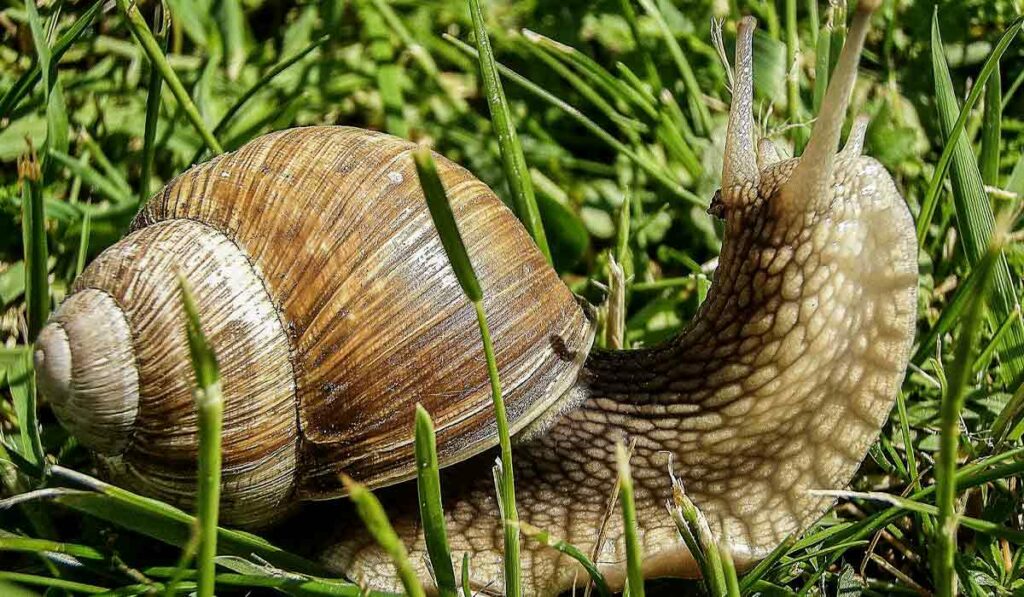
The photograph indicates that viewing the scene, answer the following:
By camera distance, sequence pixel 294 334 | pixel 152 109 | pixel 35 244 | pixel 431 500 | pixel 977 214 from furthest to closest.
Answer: pixel 152 109
pixel 977 214
pixel 35 244
pixel 294 334
pixel 431 500

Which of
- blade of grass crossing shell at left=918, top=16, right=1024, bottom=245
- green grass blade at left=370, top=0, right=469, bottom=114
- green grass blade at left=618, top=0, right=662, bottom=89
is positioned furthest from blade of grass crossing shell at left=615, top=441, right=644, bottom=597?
green grass blade at left=370, top=0, right=469, bottom=114

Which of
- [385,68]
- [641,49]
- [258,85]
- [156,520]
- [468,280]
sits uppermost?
[385,68]

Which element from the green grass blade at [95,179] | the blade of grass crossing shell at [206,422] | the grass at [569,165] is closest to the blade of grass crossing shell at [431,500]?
the grass at [569,165]

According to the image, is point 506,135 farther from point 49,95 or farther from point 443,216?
point 49,95

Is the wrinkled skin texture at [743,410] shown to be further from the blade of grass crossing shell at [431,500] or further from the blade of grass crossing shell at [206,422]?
the blade of grass crossing shell at [206,422]

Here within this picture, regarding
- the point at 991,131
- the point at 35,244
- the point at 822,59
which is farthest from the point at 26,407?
the point at 991,131

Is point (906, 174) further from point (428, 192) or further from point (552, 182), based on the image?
point (428, 192)

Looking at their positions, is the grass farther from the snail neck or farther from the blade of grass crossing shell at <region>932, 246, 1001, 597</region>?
the snail neck
